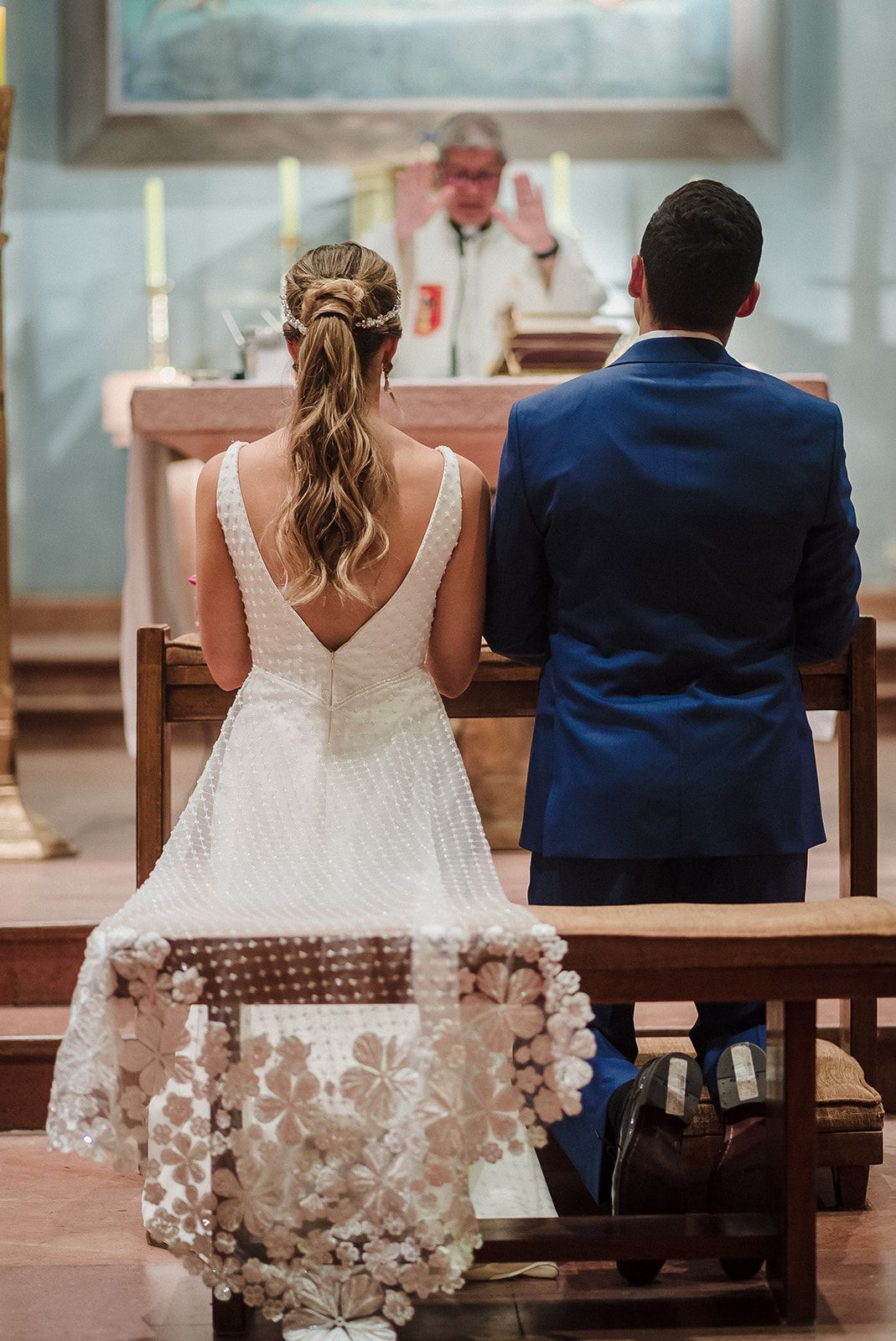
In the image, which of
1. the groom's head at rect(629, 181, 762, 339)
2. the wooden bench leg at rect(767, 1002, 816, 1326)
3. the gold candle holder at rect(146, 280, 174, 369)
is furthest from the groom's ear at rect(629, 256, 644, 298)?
the gold candle holder at rect(146, 280, 174, 369)

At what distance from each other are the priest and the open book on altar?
1.45 metres

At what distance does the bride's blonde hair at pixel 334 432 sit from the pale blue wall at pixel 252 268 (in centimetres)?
490

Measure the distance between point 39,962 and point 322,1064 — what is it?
52.4 inches

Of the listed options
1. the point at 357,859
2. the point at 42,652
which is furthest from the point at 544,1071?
the point at 42,652

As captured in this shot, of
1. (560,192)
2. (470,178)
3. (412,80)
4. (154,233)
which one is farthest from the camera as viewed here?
(412,80)

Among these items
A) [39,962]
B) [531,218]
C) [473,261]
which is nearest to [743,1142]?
[39,962]

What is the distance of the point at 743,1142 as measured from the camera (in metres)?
2.36

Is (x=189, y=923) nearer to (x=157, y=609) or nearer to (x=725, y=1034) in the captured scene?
(x=725, y=1034)

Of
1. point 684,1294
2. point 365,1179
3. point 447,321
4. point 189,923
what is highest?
point 447,321

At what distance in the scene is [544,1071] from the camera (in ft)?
6.70

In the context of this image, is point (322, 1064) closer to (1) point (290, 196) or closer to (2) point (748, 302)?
(2) point (748, 302)

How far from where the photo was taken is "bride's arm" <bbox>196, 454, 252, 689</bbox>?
2408 millimetres

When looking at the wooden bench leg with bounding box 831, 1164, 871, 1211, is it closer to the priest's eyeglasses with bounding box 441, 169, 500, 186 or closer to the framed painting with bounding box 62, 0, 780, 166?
the priest's eyeglasses with bounding box 441, 169, 500, 186

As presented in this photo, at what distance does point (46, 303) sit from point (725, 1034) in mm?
5482
